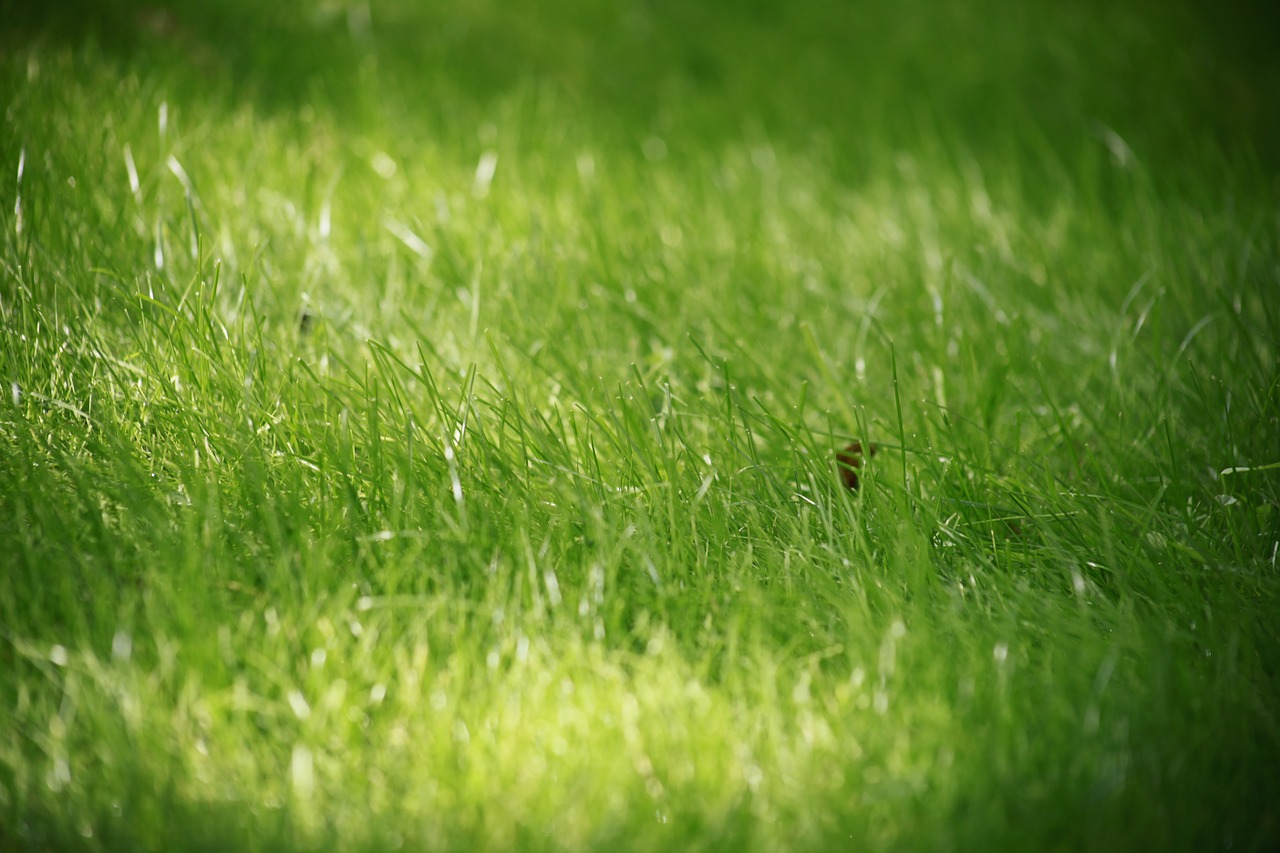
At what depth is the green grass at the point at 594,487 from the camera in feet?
4.16

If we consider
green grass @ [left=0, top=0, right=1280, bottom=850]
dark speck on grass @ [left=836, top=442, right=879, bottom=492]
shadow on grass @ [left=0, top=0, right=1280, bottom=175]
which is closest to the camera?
green grass @ [left=0, top=0, right=1280, bottom=850]

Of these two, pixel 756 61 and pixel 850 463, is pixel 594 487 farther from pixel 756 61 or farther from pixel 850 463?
pixel 756 61

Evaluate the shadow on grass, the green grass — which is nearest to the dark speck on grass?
the green grass

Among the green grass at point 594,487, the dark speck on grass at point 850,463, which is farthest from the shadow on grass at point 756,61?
the dark speck on grass at point 850,463

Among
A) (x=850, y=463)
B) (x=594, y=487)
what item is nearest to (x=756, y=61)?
(x=850, y=463)

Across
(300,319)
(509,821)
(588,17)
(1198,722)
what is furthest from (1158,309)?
(588,17)

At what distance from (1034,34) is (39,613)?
4579mm

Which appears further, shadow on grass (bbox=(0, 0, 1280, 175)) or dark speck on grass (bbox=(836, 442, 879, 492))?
shadow on grass (bbox=(0, 0, 1280, 175))

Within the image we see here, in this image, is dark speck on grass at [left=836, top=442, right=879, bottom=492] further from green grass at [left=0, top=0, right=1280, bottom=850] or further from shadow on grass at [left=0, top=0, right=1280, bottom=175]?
shadow on grass at [left=0, top=0, right=1280, bottom=175]

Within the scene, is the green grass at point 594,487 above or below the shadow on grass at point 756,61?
below

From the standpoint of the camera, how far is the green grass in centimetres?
127

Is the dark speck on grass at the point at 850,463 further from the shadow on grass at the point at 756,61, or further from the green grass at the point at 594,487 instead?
the shadow on grass at the point at 756,61

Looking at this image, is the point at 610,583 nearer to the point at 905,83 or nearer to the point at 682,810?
the point at 682,810

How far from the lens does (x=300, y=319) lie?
7.00 ft
